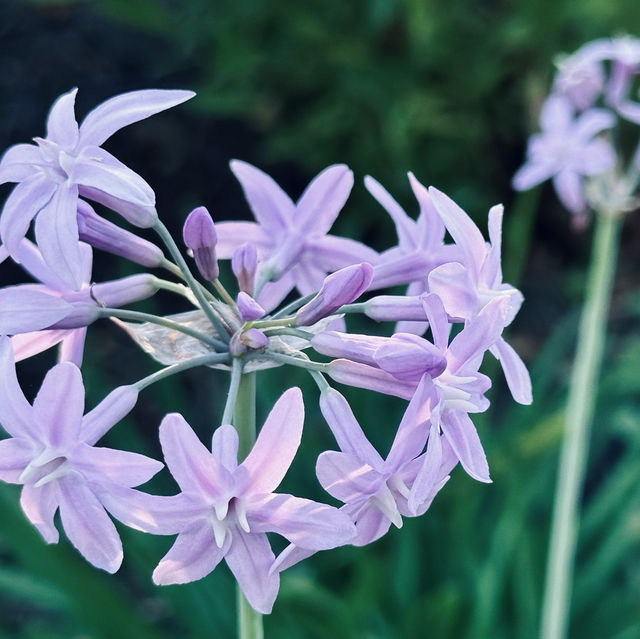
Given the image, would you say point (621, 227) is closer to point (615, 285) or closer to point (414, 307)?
point (615, 285)

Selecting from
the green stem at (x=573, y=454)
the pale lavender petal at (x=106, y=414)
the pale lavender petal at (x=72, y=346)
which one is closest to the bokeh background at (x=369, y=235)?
the green stem at (x=573, y=454)

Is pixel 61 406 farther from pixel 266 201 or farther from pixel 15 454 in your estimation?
pixel 266 201

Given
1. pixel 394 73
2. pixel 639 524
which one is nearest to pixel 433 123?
pixel 394 73

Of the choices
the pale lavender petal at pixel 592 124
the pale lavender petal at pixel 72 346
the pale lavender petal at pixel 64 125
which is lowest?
the pale lavender petal at pixel 72 346

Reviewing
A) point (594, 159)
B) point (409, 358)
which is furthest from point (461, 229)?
point (594, 159)

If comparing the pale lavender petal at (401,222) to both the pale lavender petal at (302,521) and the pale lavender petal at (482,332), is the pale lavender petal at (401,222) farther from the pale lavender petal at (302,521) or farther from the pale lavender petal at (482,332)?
the pale lavender petal at (302,521)

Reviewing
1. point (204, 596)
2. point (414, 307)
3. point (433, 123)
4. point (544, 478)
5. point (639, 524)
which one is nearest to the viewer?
point (414, 307)
